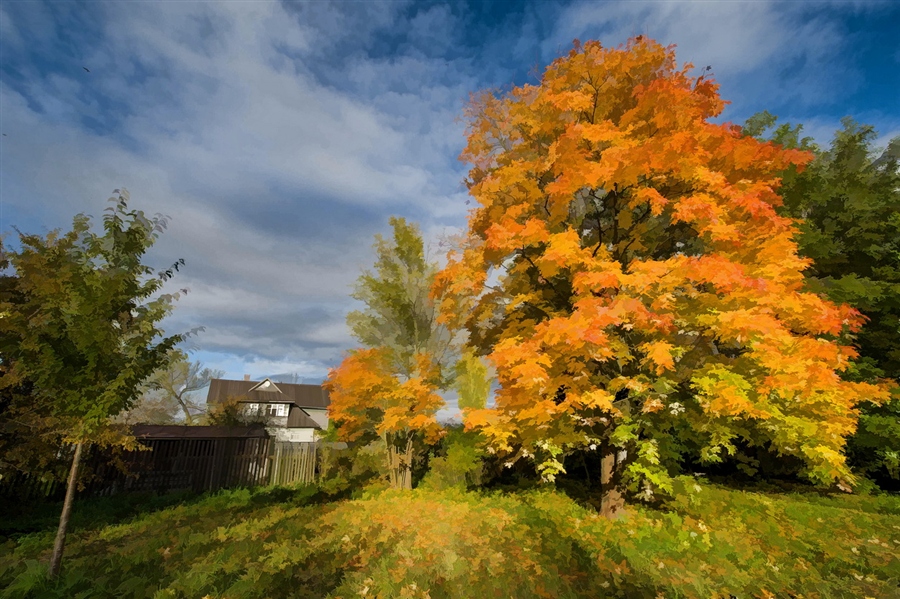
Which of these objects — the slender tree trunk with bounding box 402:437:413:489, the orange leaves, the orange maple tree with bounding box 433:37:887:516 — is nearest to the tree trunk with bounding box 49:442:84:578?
the orange maple tree with bounding box 433:37:887:516

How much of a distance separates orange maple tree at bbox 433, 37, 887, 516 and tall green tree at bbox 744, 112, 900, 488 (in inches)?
224

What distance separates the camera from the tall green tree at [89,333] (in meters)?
5.39

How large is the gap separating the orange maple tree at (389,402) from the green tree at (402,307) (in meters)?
0.63

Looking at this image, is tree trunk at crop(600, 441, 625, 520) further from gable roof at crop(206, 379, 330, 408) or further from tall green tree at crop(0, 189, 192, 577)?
gable roof at crop(206, 379, 330, 408)

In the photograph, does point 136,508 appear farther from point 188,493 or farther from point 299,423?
point 299,423

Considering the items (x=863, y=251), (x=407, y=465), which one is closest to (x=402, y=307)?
(x=407, y=465)

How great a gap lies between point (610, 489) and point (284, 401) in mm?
41443

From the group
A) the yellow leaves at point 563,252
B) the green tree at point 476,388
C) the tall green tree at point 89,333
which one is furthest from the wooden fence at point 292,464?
the yellow leaves at point 563,252

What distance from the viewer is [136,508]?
934 cm

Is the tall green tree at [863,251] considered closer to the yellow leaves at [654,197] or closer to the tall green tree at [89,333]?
the yellow leaves at [654,197]

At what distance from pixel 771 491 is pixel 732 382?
30.5 ft

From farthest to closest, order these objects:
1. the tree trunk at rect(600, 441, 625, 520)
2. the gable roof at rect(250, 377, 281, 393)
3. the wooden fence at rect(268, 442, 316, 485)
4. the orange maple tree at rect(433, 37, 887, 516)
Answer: the gable roof at rect(250, 377, 281, 393)
the wooden fence at rect(268, 442, 316, 485)
the tree trunk at rect(600, 441, 625, 520)
the orange maple tree at rect(433, 37, 887, 516)

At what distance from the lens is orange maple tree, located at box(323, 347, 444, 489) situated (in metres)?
11.8

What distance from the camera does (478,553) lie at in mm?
5957
